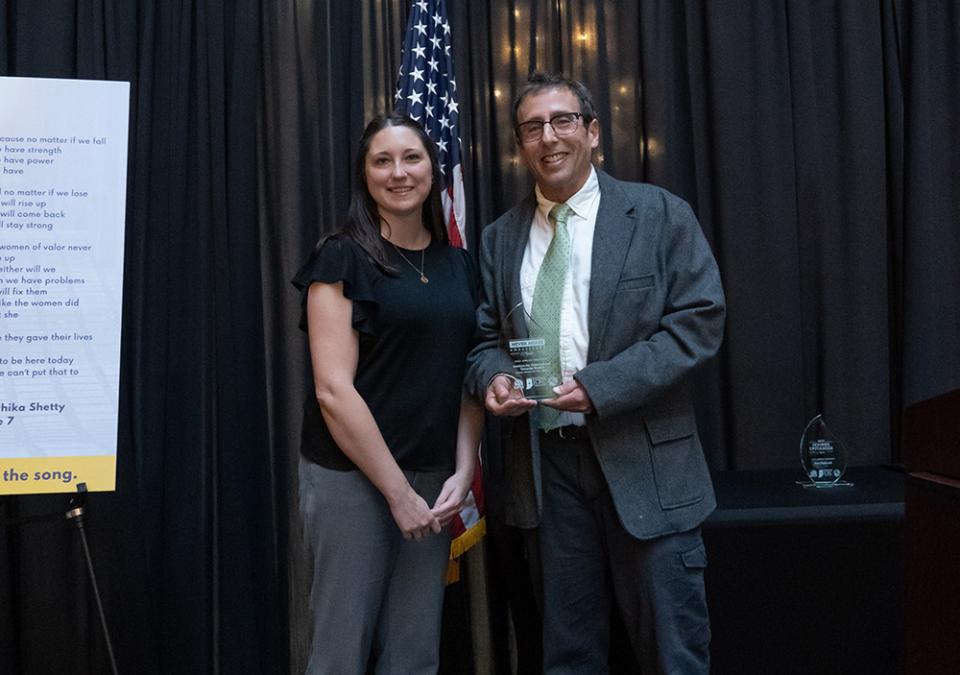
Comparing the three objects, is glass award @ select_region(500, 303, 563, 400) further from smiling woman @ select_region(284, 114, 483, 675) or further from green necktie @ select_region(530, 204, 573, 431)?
smiling woman @ select_region(284, 114, 483, 675)

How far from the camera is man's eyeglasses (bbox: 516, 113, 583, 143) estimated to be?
81.3 inches

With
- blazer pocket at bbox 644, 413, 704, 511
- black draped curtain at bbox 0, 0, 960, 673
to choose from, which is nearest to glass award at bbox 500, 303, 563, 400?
blazer pocket at bbox 644, 413, 704, 511

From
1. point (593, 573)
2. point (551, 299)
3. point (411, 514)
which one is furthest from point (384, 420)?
point (593, 573)

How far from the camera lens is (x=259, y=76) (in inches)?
120

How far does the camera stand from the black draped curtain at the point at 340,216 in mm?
2930

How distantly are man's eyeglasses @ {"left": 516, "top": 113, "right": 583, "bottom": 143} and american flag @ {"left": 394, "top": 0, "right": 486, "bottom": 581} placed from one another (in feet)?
2.10

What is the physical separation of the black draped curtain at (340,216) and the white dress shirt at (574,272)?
3.28ft

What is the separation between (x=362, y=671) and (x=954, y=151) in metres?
2.66

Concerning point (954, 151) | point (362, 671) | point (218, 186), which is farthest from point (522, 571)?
point (954, 151)

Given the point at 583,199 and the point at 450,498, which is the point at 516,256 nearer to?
the point at 583,199

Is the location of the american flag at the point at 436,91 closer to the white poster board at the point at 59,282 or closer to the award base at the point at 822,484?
the white poster board at the point at 59,282

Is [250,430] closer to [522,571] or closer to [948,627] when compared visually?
[522,571]

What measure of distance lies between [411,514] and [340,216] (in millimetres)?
1391

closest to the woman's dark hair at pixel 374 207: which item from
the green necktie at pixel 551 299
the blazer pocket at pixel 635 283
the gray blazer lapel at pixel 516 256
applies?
the gray blazer lapel at pixel 516 256
